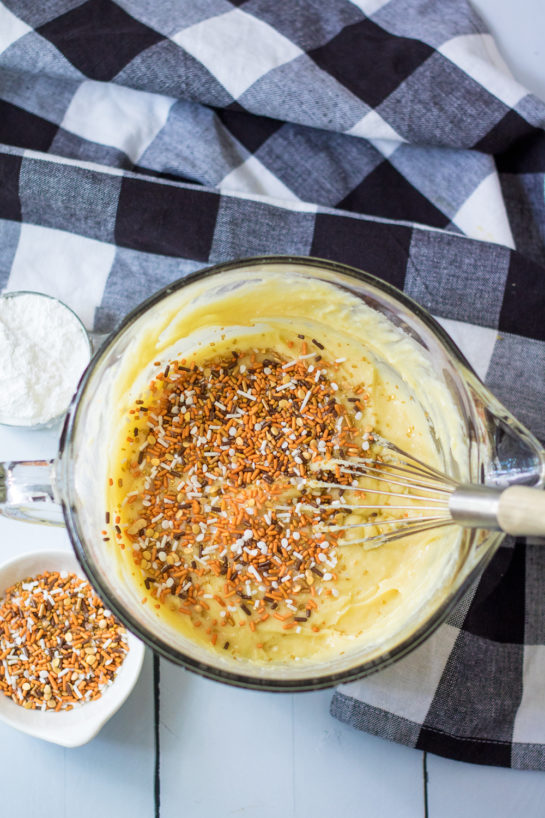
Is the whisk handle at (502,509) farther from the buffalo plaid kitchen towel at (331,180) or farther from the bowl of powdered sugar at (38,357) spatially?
the bowl of powdered sugar at (38,357)

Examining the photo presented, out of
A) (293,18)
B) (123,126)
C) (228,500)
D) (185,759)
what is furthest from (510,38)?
(185,759)

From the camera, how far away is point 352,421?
4.46ft

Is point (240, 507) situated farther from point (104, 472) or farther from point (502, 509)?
point (502, 509)

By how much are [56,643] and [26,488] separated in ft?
1.39

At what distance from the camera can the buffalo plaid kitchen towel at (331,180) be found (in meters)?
1.48

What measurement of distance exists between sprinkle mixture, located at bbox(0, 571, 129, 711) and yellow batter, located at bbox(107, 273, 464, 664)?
0.22 metres

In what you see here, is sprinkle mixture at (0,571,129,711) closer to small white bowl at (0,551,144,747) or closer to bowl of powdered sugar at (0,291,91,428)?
small white bowl at (0,551,144,747)

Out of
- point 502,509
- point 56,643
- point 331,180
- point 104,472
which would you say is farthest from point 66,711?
point 331,180

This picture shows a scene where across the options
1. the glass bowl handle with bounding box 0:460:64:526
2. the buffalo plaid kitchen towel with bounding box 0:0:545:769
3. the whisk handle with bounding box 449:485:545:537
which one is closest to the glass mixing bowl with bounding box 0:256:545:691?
the glass bowl handle with bounding box 0:460:64:526

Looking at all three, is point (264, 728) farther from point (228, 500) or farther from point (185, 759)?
point (228, 500)

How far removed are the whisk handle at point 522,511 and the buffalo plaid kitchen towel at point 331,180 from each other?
0.55m

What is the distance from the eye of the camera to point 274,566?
130cm

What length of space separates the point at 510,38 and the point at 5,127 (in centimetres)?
107

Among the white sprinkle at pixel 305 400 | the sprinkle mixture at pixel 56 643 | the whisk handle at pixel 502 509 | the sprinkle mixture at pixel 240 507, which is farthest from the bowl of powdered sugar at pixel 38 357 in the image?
the whisk handle at pixel 502 509
